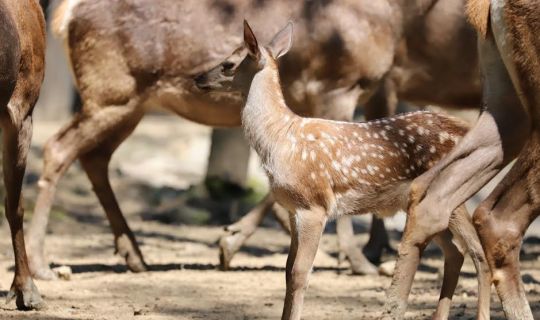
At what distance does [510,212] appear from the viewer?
577 cm

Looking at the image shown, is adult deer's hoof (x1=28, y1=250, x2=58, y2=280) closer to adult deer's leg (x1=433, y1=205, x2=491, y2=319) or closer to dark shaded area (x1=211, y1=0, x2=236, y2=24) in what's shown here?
dark shaded area (x1=211, y1=0, x2=236, y2=24)

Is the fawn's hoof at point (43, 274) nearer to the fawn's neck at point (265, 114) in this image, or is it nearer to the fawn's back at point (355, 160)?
the fawn's neck at point (265, 114)

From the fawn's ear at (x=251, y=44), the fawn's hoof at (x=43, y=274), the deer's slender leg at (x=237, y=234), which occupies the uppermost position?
the fawn's ear at (x=251, y=44)

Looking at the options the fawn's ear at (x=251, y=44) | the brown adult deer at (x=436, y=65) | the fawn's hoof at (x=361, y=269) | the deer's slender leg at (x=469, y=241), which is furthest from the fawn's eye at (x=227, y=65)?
the brown adult deer at (x=436, y=65)

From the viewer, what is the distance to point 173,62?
28.5ft

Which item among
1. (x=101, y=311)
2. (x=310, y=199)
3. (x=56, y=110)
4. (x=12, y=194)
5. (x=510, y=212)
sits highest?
(x=510, y=212)

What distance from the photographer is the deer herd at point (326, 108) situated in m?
5.91

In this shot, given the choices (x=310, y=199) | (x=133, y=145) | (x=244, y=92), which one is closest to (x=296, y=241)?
(x=310, y=199)

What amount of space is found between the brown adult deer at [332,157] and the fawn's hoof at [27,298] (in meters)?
1.43

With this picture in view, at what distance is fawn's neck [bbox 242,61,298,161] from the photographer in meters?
6.52

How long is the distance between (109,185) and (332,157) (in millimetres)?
2893

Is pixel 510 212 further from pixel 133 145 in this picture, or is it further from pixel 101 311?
pixel 133 145

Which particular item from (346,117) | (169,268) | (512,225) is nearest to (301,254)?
(512,225)

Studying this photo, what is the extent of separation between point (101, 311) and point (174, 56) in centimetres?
247
